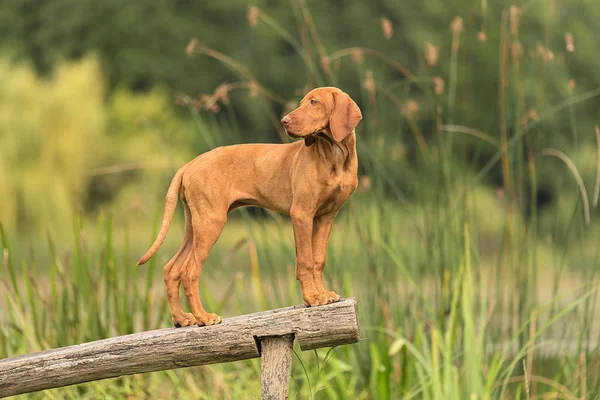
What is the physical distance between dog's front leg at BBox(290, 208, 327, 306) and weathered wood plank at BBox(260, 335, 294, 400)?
0.50 feet

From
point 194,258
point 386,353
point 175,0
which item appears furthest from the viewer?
point 175,0

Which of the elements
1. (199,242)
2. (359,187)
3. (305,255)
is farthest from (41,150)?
(305,255)

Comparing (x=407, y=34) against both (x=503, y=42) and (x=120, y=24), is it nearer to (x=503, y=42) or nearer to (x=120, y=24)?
(x=120, y=24)

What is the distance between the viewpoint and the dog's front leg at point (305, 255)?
8.97 ft

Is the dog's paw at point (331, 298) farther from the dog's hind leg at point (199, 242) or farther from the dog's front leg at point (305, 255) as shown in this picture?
the dog's hind leg at point (199, 242)

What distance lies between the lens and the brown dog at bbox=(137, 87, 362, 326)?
8.98ft

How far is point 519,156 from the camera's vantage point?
416cm

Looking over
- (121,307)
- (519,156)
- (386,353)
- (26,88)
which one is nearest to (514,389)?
(386,353)

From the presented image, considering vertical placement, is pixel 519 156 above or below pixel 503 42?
below

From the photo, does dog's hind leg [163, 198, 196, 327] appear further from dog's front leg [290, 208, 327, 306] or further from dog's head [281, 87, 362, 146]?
dog's head [281, 87, 362, 146]

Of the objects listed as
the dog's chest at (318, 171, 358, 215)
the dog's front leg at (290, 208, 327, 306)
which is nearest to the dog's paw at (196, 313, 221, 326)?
the dog's front leg at (290, 208, 327, 306)

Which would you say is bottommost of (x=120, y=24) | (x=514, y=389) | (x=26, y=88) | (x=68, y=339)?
(x=514, y=389)

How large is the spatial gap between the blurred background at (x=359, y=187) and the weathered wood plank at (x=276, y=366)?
0.08m

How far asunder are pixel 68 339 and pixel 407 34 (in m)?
15.6
